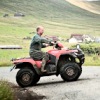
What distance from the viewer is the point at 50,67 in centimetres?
1320

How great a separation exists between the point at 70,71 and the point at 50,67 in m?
0.71

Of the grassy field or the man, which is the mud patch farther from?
the grassy field

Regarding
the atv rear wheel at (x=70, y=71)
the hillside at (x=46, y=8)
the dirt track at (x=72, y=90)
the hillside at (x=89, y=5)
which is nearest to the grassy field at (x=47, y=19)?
the hillside at (x=46, y=8)

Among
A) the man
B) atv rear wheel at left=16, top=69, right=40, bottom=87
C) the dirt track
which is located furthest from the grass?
the man

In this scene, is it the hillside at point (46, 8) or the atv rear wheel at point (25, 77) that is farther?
the hillside at point (46, 8)

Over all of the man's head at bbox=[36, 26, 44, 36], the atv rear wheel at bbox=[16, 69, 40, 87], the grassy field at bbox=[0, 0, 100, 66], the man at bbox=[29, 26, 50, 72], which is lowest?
the atv rear wheel at bbox=[16, 69, 40, 87]

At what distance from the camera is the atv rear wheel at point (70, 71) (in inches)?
516

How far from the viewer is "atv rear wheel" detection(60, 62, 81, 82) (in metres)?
13.1

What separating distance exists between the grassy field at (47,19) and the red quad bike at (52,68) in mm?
15499

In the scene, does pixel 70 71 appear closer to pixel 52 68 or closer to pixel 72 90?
pixel 52 68

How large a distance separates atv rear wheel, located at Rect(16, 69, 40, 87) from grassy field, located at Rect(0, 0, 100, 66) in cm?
1580

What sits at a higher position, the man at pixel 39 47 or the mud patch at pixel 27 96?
the man at pixel 39 47

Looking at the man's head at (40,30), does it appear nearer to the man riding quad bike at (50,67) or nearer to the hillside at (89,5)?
the man riding quad bike at (50,67)

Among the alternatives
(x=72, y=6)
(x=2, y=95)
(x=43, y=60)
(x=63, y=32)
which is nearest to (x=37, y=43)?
(x=43, y=60)
